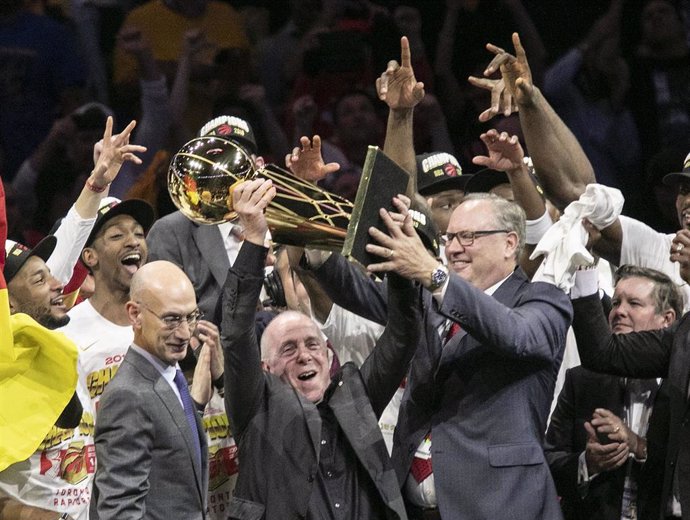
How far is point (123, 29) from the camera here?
24.6 feet

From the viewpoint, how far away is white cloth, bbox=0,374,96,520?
4.02 metres

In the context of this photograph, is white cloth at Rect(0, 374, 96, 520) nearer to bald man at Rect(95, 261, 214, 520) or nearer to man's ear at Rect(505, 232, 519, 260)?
bald man at Rect(95, 261, 214, 520)

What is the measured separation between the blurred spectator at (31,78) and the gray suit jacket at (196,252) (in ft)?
8.34

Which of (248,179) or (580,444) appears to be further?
(580,444)

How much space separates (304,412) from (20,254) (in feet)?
4.30

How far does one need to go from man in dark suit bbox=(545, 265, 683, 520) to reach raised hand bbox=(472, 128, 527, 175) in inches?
21.6

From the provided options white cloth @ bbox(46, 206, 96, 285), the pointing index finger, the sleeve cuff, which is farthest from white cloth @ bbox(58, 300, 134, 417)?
the sleeve cuff

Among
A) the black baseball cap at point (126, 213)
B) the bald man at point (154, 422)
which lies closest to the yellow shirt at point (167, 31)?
the black baseball cap at point (126, 213)

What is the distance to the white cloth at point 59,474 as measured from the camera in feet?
13.2

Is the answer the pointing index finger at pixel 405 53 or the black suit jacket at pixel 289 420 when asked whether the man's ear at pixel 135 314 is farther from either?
the pointing index finger at pixel 405 53

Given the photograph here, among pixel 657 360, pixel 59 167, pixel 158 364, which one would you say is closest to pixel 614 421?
pixel 657 360

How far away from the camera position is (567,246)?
3613mm

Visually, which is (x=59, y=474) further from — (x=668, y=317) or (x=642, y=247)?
(x=642, y=247)

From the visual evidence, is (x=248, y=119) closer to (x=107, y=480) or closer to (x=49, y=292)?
(x=49, y=292)
